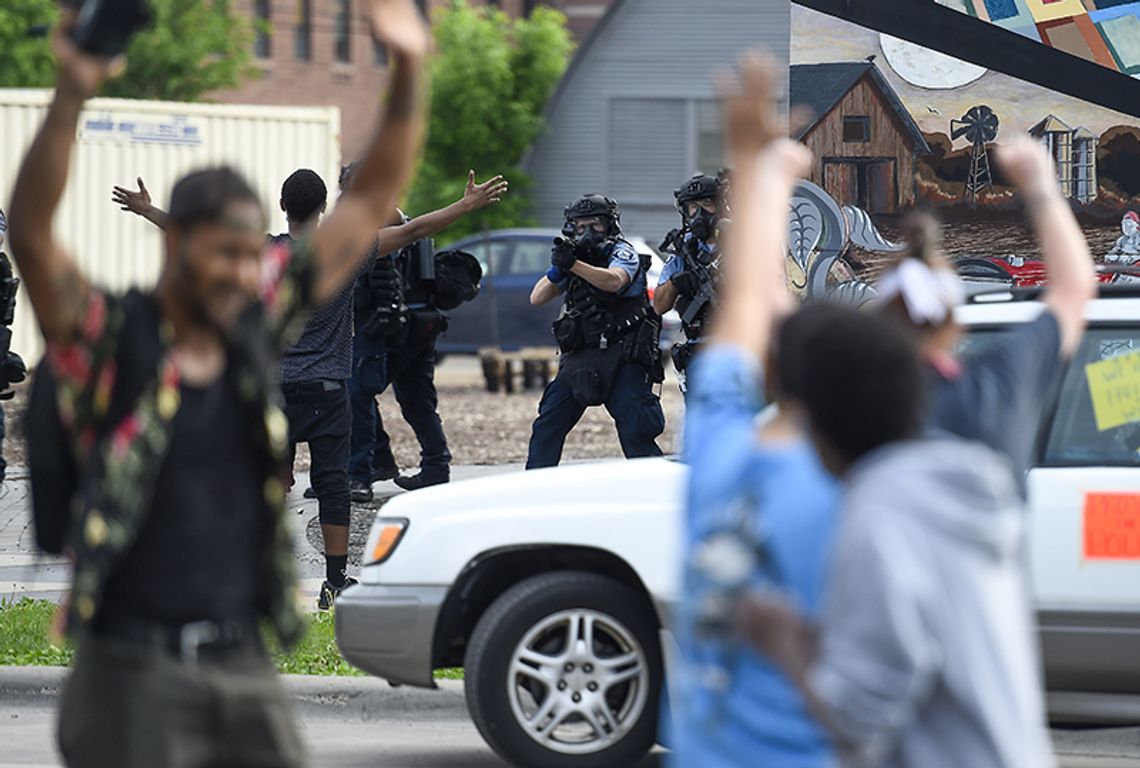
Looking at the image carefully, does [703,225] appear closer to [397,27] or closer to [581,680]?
[581,680]

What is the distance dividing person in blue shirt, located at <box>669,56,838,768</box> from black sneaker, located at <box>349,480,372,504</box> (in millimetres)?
9126

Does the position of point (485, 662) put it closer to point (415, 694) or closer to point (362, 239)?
point (415, 694)

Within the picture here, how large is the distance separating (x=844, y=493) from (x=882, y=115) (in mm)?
7684

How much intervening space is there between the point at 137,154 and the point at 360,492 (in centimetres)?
1192

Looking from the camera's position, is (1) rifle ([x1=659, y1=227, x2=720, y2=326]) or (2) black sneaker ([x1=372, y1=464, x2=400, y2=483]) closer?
(1) rifle ([x1=659, y1=227, x2=720, y2=326])

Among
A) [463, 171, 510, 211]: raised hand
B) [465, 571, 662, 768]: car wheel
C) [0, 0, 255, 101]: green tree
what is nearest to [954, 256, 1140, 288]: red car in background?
[463, 171, 510, 211]: raised hand

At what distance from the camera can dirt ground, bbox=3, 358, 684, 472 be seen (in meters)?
16.1

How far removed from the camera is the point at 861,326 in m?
3.03

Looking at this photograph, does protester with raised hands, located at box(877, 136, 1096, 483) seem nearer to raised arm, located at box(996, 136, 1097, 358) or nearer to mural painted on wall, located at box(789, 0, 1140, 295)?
raised arm, located at box(996, 136, 1097, 358)

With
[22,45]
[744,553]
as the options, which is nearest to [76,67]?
[744,553]

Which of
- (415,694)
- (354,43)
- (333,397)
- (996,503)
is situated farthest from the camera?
(354,43)

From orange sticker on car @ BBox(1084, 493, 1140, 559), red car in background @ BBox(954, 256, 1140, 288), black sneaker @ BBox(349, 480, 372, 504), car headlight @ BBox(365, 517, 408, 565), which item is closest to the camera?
orange sticker on car @ BBox(1084, 493, 1140, 559)

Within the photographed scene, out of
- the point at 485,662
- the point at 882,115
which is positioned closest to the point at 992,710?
the point at 485,662

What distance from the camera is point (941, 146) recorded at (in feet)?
34.1
